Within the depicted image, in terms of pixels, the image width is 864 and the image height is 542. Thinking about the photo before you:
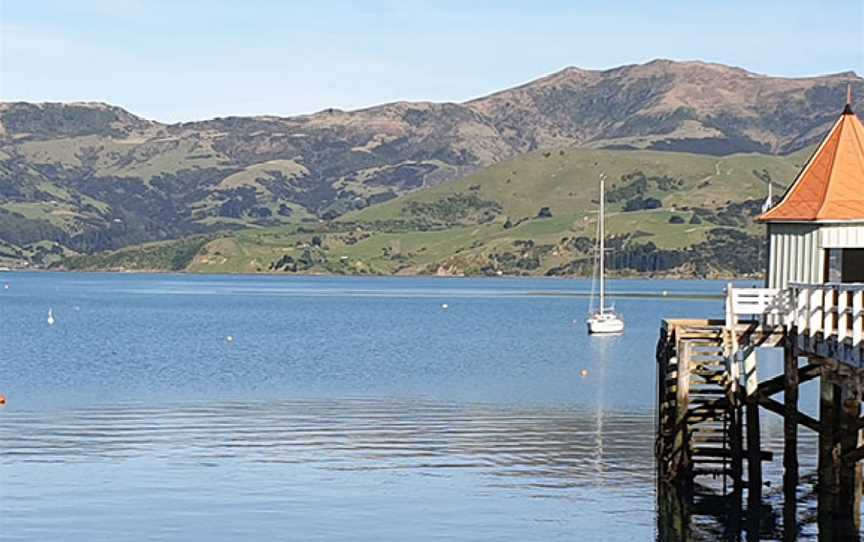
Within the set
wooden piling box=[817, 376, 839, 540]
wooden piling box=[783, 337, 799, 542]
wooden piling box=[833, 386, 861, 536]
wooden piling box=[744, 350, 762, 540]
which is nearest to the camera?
wooden piling box=[833, 386, 861, 536]

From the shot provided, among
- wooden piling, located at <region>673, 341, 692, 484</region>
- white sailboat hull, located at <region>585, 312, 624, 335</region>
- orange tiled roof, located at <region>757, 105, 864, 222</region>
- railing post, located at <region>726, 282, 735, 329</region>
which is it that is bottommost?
white sailboat hull, located at <region>585, 312, 624, 335</region>

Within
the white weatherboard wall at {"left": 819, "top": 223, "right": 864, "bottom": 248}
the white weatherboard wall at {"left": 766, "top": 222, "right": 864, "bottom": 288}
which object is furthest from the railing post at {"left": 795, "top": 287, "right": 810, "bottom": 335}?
the white weatherboard wall at {"left": 819, "top": 223, "right": 864, "bottom": 248}

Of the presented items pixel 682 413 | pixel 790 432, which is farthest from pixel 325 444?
pixel 790 432

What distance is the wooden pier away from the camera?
139ft

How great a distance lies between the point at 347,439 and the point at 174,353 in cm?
5618

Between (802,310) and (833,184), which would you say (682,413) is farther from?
(833,184)

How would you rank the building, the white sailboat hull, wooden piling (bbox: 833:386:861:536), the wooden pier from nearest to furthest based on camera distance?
1. wooden piling (bbox: 833:386:861:536)
2. the wooden pier
3. the building
4. the white sailboat hull

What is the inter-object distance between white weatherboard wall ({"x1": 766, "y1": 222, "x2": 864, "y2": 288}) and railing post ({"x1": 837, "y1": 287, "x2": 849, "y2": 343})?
8.26 metres

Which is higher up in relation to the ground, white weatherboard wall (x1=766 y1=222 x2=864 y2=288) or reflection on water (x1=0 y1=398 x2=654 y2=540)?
white weatherboard wall (x1=766 y1=222 x2=864 y2=288)

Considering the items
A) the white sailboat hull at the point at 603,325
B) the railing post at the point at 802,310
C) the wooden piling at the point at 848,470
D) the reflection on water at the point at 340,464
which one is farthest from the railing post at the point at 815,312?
the white sailboat hull at the point at 603,325

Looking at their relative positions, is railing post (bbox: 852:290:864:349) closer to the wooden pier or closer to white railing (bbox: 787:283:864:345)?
white railing (bbox: 787:283:864:345)

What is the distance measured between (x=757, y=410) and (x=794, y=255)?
20.3ft

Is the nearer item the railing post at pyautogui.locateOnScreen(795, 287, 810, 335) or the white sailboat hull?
the railing post at pyautogui.locateOnScreen(795, 287, 810, 335)

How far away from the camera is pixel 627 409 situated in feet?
239
